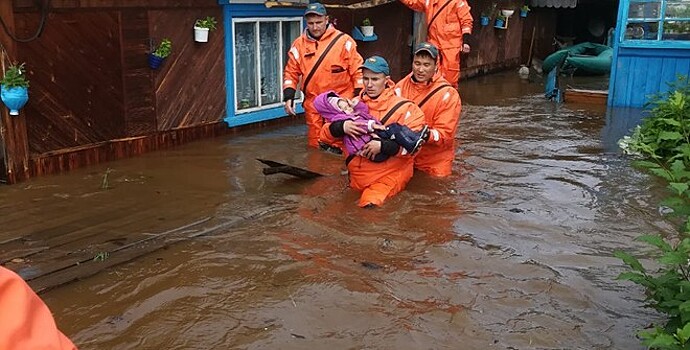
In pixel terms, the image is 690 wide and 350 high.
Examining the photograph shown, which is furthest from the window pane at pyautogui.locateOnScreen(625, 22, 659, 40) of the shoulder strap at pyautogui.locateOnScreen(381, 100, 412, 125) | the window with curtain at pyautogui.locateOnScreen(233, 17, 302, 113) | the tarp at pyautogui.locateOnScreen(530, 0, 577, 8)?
the tarp at pyautogui.locateOnScreen(530, 0, 577, 8)

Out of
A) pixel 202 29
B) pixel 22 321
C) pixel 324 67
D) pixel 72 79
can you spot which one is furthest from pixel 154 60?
pixel 22 321

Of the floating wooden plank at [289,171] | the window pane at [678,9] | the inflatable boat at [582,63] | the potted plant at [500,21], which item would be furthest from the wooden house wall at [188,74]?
the potted plant at [500,21]

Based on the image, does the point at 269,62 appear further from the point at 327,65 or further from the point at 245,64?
the point at 327,65

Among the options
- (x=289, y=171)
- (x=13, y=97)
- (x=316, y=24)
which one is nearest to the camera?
(x=13, y=97)

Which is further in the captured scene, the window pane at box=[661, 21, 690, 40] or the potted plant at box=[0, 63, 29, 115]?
the window pane at box=[661, 21, 690, 40]

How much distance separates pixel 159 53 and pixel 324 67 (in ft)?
6.40

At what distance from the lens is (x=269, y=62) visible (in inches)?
382

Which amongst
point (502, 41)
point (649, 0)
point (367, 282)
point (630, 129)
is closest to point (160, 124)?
point (367, 282)

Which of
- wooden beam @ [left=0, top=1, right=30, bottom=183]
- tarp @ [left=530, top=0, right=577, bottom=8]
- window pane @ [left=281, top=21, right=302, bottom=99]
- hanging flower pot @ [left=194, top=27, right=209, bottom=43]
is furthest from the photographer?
tarp @ [left=530, top=0, right=577, bottom=8]

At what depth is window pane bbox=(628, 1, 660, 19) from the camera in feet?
36.2

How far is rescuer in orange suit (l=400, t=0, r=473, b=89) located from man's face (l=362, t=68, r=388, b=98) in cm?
428

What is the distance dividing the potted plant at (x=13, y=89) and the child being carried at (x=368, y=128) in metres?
2.69

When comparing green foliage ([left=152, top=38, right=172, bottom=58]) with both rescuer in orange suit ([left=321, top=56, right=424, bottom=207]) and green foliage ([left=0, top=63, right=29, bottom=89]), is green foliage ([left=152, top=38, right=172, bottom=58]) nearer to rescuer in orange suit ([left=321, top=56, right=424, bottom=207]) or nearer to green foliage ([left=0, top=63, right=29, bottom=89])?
green foliage ([left=0, top=63, right=29, bottom=89])

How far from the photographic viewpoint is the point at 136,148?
780 centimetres
